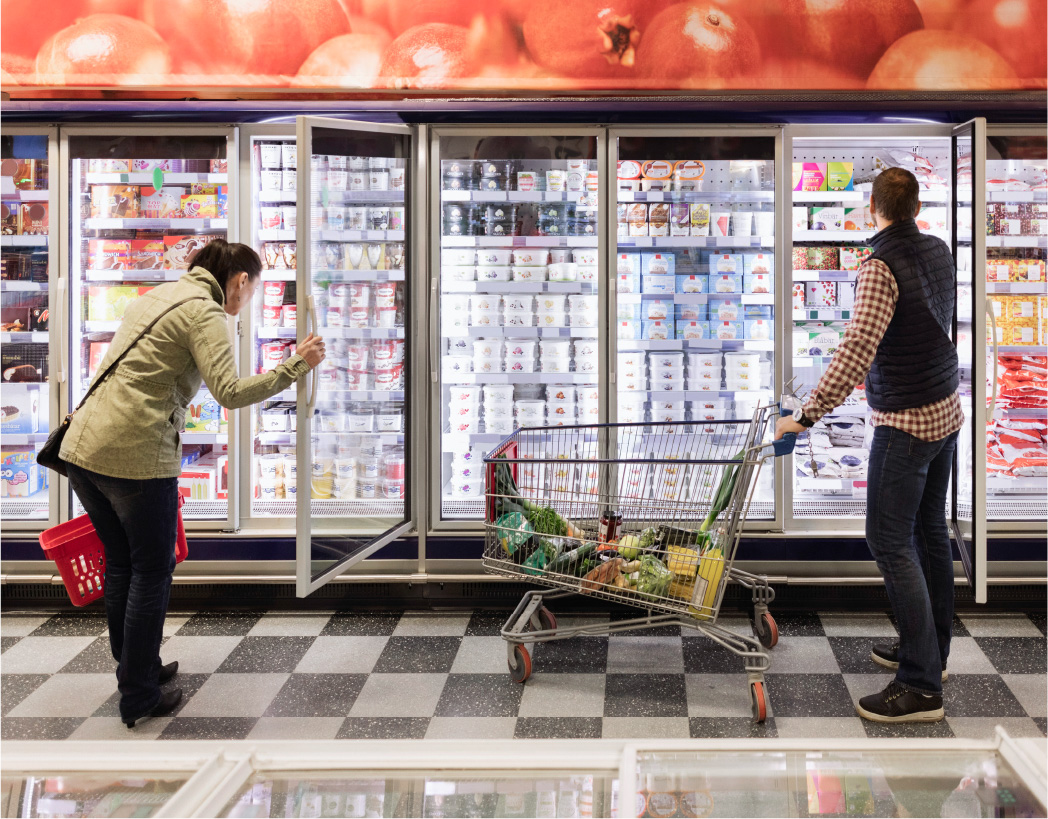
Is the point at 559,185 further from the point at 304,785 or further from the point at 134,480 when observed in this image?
the point at 304,785

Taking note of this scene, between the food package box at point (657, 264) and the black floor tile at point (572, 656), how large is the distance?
67.2 inches

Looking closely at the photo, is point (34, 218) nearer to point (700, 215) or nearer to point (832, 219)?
point (700, 215)

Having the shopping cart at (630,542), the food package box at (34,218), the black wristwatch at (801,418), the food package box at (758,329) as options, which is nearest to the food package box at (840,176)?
the food package box at (758,329)

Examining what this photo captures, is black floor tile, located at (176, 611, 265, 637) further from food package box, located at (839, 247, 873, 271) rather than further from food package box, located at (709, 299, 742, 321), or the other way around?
food package box, located at (839, 247, 873, 271)

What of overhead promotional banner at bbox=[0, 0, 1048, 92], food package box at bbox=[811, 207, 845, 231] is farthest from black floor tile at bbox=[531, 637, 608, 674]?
overhead promotional banner at bbox=[0, 0, 1048, 92]

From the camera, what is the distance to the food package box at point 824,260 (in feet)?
13.9

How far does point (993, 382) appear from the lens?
3359mm

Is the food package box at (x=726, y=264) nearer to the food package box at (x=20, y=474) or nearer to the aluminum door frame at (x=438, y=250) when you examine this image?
the aluminum door frame at (x=438, y=250)

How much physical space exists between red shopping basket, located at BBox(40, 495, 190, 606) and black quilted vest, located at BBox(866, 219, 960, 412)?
7.93 feet

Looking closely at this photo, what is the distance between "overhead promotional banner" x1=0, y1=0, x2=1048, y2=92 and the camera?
4004 mm

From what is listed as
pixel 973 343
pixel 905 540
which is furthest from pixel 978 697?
pixel 973 343

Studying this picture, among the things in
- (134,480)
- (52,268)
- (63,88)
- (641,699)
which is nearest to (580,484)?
(641,699)

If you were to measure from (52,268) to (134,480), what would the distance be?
179 centimetres

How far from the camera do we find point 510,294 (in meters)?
4.26
